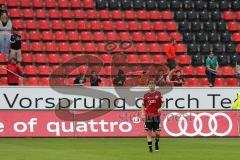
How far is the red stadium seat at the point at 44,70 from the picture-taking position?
31.6 meters

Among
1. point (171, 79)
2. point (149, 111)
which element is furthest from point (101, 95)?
point (149, 111)

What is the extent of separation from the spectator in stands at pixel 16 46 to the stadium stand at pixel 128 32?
3.80ft

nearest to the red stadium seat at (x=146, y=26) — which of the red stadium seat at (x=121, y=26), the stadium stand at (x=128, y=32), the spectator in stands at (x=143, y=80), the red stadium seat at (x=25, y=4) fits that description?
the stadium stand at (x=128, y=32)

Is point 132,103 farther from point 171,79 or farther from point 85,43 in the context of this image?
point 85,43

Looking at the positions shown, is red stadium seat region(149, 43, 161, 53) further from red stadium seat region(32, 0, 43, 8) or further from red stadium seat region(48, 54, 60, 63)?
red stadium seat region(32, 0, 43, 8)

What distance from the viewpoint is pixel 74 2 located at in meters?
35.9

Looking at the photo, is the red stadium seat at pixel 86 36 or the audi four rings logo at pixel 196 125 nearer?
the audi four rings logo at pixel 196 125

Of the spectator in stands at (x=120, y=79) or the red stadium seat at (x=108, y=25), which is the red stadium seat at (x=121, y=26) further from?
the spectator in stands at (x=120, y=79)

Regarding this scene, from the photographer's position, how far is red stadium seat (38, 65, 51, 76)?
1244 inches

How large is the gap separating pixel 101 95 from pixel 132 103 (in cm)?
141

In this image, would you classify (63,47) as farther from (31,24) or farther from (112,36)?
(112,36)

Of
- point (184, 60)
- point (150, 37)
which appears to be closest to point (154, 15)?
point (150, 37)

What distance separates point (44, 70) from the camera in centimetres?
3172

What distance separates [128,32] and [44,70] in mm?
5562
